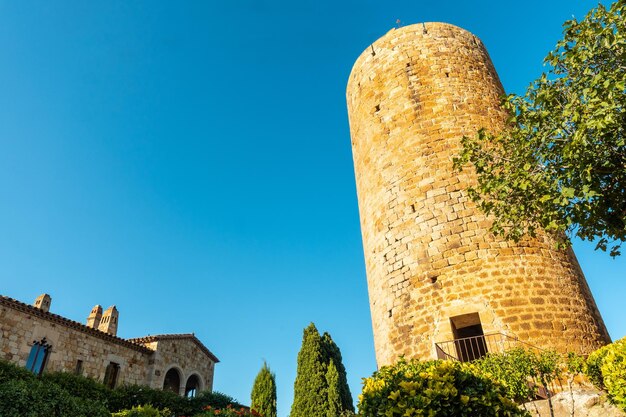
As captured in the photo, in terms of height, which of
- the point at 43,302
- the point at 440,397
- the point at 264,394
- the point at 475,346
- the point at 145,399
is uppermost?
the point at 43,302

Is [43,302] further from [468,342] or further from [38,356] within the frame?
[468,342]

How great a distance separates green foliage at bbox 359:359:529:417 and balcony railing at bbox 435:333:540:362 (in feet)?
11.7

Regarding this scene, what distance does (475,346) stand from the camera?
9.23 meters

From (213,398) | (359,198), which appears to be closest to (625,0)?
(359,198)

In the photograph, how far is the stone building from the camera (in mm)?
14750

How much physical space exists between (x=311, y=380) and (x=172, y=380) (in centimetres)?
1017

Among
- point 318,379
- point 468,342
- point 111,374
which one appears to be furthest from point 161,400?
point 468,342

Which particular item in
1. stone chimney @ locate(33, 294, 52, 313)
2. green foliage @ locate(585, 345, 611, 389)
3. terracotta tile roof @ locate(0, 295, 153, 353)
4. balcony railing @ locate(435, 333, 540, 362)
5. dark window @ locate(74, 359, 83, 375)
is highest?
stone chimney @ locate(33, 294, 52, 313)

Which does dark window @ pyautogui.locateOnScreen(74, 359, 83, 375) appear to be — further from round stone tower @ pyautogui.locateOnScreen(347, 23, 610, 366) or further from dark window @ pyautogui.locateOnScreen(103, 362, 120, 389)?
round stone tower @ pyautogui.locateOnScreen(347, 23, 610, 366)

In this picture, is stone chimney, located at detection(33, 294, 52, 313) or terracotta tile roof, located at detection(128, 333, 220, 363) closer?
stone chimney, located at detection(33, 294, 52, 313)

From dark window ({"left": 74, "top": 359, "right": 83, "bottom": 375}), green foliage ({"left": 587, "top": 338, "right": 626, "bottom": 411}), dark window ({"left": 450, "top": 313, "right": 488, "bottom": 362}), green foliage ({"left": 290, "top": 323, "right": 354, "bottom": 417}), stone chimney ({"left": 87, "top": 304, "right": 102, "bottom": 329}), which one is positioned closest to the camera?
green foliage ({"left": 587, "top": 338, "right": 626, "bottom": 411})

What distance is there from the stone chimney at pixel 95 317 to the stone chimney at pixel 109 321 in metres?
0.20

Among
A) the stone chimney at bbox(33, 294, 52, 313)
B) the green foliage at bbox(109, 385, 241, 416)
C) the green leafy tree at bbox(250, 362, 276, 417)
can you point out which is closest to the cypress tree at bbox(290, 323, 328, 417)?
the green leafy tree at bbox(250, 362, 276, 417)

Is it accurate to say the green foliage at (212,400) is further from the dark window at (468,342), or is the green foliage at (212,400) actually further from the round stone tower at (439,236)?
the dark window at (468,342)
